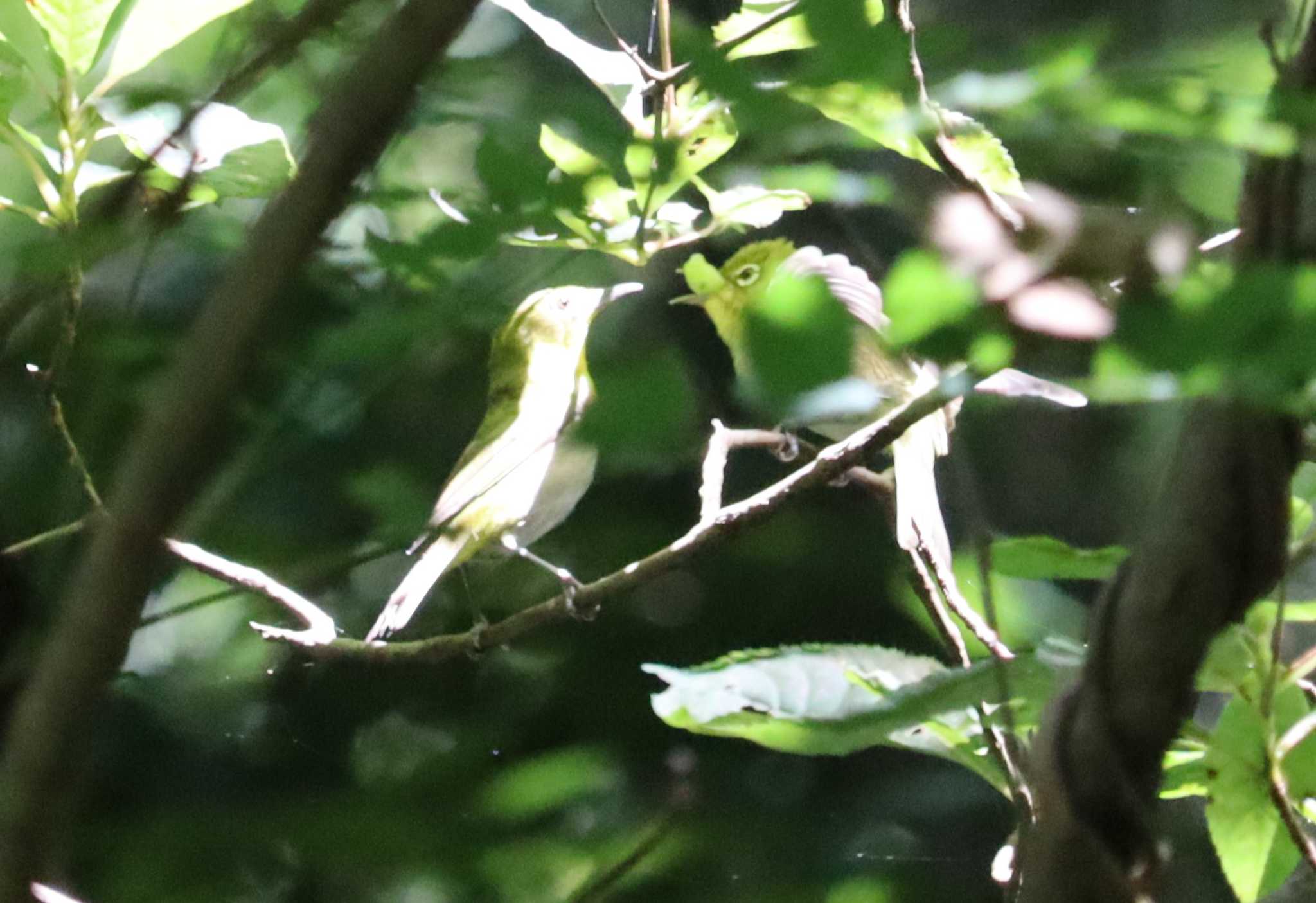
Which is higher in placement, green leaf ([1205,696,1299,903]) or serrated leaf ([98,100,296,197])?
serrated leaf ([98,100,296,197])

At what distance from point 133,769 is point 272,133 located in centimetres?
53

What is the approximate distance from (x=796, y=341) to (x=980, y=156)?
0.83 feet

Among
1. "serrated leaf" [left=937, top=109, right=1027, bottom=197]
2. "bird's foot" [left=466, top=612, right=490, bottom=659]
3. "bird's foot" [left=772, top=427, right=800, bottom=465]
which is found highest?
"serrated leaf" [left=937, top=109, right=1027, bottom=197]

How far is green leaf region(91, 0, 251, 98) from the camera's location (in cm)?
43

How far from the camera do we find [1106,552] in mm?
367

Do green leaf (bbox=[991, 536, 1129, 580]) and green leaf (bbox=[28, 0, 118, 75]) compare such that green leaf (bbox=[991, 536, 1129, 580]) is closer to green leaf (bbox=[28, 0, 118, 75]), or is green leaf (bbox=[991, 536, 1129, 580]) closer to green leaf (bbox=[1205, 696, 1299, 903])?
green leaf (bbox=[1205, 696, 1299, 903])

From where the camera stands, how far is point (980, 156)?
A: 409mm

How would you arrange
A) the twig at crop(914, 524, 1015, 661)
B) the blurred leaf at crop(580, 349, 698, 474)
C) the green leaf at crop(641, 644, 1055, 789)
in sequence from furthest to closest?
the twig at crop(914, 524, 1015, 661), the green leaf at crop(641, 644, 1055, 789), the blurred leaf at crop(580, 349, 698, 474)

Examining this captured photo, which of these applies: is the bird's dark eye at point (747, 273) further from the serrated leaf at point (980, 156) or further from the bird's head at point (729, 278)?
the serrated leaf at point (980, 156)

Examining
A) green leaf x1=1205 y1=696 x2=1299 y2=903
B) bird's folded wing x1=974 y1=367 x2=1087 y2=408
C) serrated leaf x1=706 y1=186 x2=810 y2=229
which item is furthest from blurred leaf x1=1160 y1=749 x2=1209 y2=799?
serrated leaf x1=706 y1=186 x2=810 y2=229

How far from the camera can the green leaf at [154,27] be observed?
1.40 feet

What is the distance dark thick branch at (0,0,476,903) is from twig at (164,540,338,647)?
28 cm

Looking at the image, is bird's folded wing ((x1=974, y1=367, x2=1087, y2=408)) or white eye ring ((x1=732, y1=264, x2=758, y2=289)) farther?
white eye ring ((x1=732, y1=264, x2=758, y2=289))

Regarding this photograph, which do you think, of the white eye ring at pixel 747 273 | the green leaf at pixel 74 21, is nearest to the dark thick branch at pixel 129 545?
the green leaf at pixel 74 21
